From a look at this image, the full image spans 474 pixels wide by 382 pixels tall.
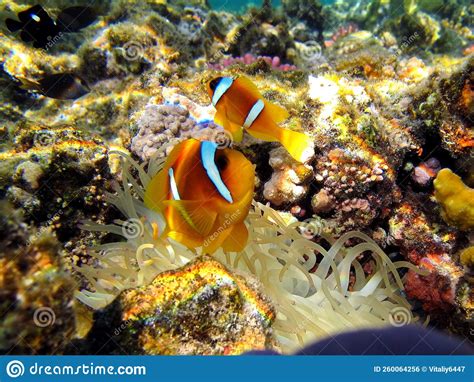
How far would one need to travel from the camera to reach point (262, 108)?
242 cm

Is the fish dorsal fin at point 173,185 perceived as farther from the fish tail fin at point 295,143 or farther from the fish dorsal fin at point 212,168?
the fish tail fin at point 295,143

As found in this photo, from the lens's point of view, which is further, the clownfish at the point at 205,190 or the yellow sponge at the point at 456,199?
the yellow sponge at the point at 456,199

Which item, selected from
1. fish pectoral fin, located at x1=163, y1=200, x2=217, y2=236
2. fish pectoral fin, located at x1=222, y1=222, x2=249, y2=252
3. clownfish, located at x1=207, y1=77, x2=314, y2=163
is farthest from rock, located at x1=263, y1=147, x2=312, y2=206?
fish pectoral fin, located at x1=163, y1=200, x2=217, y2=236

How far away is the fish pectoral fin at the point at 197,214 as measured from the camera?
1.69 m

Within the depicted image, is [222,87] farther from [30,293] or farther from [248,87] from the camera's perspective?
[30,293]

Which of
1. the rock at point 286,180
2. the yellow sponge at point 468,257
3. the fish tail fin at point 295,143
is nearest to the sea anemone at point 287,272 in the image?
the rock at point 286,180

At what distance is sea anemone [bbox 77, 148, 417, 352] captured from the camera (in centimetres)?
210

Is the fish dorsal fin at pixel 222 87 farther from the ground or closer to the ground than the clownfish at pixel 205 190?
farther from the ground

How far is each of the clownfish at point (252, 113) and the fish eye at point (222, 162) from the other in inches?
32.4

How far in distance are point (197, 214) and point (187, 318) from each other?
495 millimetres

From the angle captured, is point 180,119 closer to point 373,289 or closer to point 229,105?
point 229,105

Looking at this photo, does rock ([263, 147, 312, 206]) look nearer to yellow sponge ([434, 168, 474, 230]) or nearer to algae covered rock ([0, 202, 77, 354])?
yellow sponge ([434, 168, 474, 230])

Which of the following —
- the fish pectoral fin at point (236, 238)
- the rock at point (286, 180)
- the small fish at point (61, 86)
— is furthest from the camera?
the small fish at point (61, 86)

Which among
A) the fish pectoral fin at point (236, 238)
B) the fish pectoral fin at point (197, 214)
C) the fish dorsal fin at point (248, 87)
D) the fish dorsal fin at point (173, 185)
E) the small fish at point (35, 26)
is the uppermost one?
the fish dorsal fin at point (248, 87)
